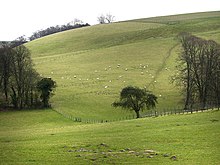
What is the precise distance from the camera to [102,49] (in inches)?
4493

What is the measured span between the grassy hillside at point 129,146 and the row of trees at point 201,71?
22.0 m

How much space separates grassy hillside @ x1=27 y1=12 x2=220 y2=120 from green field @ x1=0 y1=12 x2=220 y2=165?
19 centimetres

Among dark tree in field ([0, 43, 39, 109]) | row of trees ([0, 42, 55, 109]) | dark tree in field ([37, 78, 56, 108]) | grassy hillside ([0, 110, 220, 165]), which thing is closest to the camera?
grassy hillside ([0, 110, 220, 165])

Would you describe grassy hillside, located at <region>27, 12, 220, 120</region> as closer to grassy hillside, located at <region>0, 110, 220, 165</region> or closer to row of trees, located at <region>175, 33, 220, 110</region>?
row of trees, located at <region>175, 33, 220, 110</region>

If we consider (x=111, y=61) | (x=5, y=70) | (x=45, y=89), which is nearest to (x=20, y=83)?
(x=5, y=70)

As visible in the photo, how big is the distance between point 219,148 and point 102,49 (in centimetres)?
9242

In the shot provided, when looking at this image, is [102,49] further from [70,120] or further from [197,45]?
[70,120]

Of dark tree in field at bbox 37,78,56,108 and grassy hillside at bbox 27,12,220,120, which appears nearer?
dark tree in field at bbox 37,78,56,108

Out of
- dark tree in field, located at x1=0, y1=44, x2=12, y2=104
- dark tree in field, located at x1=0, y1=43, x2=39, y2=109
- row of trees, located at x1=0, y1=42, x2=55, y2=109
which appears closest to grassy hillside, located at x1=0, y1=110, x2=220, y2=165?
row of trees, located at x1=0, y1=42, x2=55, y2=109

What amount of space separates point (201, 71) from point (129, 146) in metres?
38.2

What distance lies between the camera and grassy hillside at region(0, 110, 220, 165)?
22312 millimetres

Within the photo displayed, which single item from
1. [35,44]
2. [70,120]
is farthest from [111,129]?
[35,44]

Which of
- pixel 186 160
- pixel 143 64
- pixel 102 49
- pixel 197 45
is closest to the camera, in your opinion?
pixel 186 160

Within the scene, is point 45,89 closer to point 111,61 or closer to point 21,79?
point 21,79
